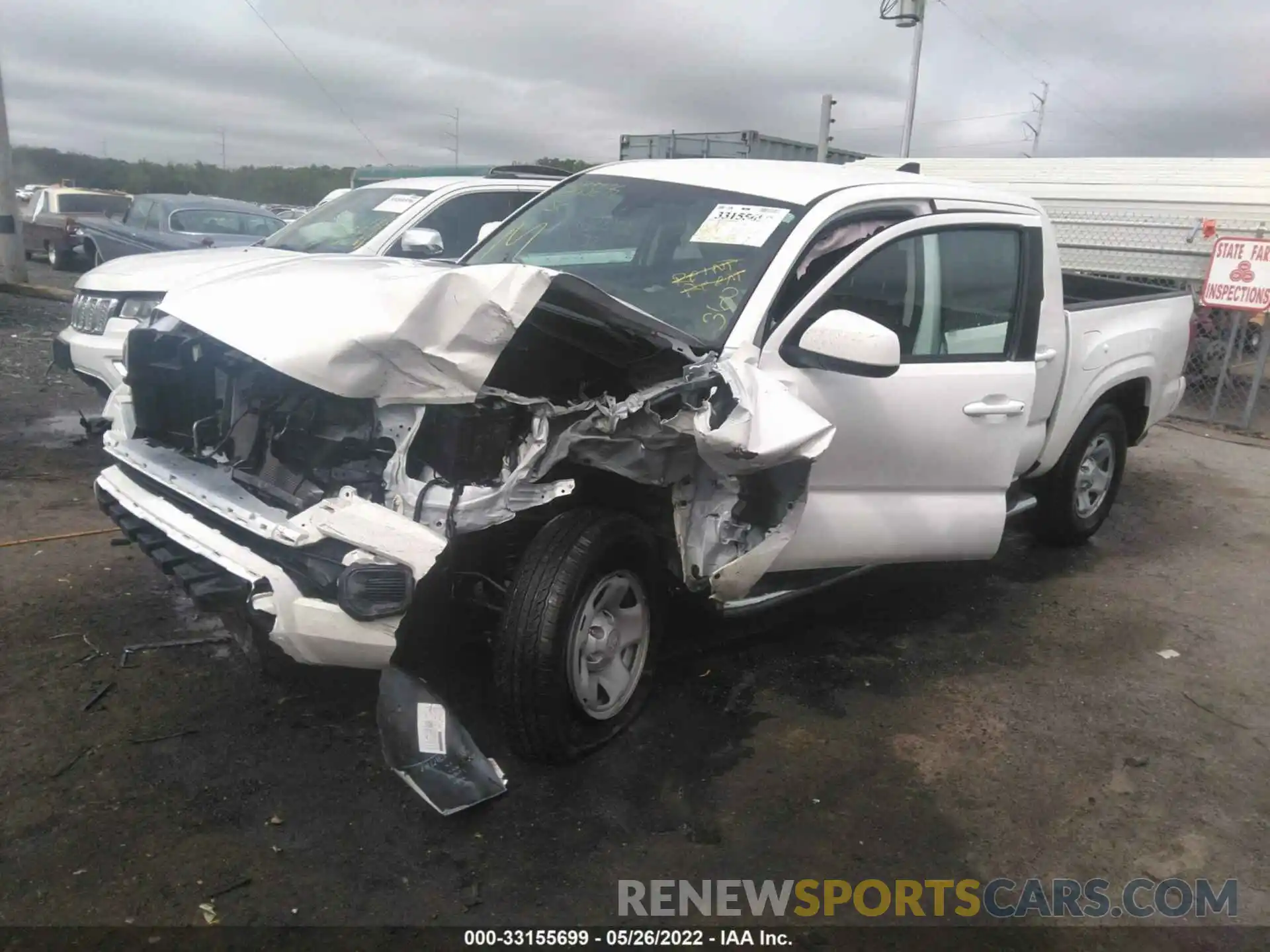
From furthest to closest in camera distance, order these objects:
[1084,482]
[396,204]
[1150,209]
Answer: [1150,209] → [396,204] → [1084,482]

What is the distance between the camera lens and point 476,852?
9.14 feet

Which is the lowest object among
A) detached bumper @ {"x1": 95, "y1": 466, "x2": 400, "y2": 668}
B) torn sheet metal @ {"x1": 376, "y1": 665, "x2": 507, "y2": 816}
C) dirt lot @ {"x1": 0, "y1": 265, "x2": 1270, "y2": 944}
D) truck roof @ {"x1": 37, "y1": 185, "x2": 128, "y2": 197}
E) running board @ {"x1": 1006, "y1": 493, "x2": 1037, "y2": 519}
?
dirt lot @ {"x1": 0, "y1": 265, "x2": 1270, "y2": 944}

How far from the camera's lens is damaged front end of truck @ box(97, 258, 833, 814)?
277 centimetres

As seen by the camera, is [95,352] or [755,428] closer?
[755,428]

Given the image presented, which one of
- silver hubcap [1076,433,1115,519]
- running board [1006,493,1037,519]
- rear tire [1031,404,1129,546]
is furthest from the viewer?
silver hubcap [1076,433,1115,519]

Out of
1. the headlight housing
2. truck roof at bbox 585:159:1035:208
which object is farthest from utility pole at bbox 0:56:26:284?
truck roof at bbox 585:159:1035:208

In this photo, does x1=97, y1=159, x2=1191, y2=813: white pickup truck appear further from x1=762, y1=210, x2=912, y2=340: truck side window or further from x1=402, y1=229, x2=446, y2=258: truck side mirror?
x1=402, y1=229, x2=446, y2=258: truck side mirror

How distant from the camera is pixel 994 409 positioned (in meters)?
3.97

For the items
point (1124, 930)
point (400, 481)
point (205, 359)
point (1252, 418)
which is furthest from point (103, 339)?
point (1252, 418)

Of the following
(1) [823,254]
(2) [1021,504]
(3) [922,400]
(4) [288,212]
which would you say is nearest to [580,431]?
(1) [823,254]

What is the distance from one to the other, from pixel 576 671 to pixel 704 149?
43.9ft

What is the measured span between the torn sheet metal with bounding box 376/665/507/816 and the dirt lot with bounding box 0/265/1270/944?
0.55 feet

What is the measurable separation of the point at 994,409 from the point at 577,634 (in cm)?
205

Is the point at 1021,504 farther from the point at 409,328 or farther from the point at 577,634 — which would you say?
the point at 409,328
